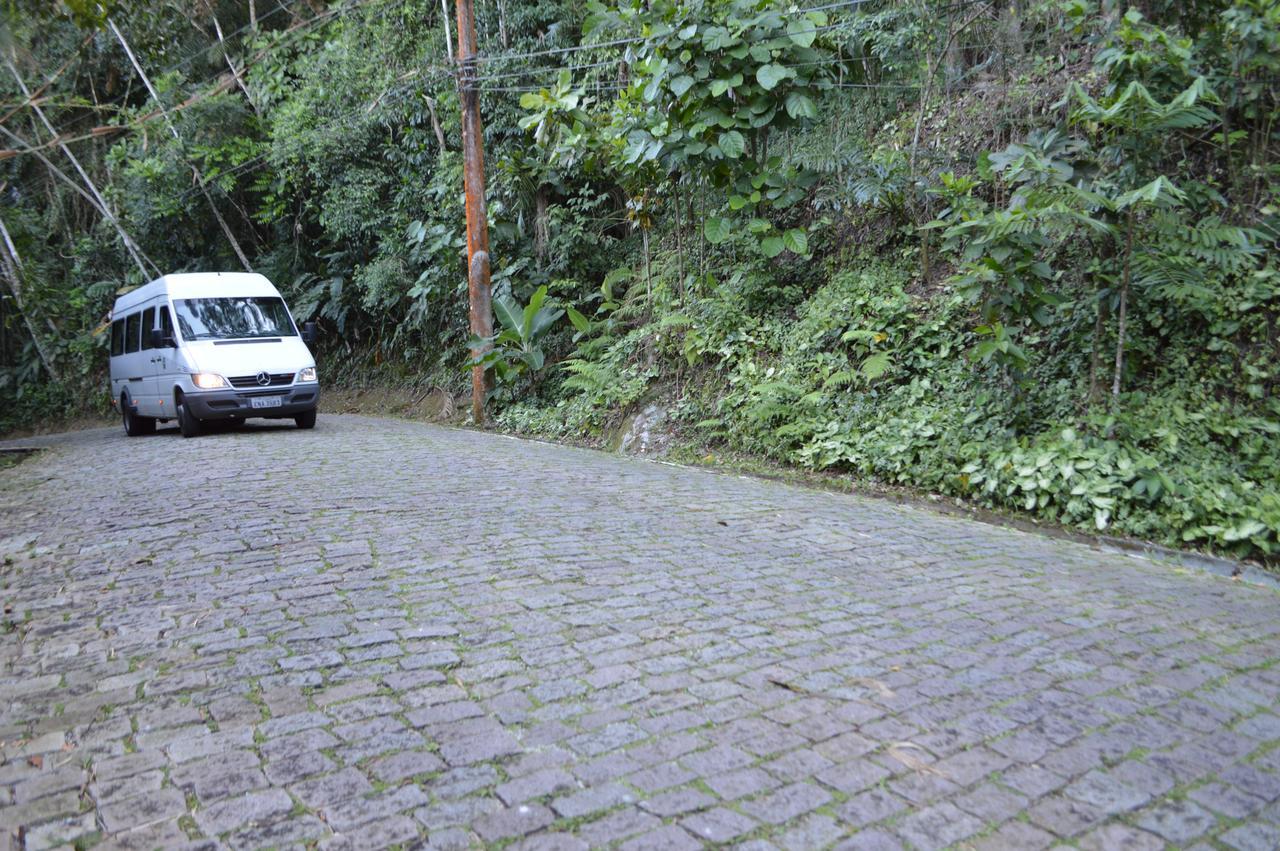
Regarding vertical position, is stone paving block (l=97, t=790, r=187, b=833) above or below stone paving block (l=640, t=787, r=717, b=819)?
below

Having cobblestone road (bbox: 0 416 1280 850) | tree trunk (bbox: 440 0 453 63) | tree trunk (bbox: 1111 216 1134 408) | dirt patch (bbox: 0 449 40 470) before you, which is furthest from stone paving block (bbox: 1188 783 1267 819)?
tree trunk (bbox: 440 0 453 63)

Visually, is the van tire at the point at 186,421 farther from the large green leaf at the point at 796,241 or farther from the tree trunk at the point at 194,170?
the tree trunk at the point at 194,170

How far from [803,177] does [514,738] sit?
32.7 feet

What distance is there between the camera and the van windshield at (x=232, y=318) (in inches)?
552

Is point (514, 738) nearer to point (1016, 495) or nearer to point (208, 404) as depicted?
point (1016, 495)

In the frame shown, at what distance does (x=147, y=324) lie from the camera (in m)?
15.1

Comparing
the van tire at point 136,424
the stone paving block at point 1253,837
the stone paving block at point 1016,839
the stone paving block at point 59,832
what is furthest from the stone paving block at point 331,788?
the van tire at point 136,424

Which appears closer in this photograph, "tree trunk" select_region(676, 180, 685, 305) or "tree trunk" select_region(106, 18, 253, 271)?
"tree trunk" select_region(676, 180, 685, 305)

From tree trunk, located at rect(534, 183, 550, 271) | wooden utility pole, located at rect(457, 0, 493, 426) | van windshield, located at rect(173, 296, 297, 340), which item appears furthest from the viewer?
tree trunk, located at rect(534, 183, 550, 271)

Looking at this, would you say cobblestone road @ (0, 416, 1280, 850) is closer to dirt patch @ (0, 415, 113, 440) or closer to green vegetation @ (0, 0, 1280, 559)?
green vegetation @ (0, 0, 1280, 559)

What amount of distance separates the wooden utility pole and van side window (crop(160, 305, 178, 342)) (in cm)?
472

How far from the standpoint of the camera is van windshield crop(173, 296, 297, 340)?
1403 centimetres

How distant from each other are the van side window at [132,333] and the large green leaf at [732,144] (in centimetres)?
1051

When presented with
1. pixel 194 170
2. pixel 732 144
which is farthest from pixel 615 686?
pixel 194 170
